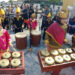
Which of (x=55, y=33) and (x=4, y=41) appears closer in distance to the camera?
(x=55, y=33)

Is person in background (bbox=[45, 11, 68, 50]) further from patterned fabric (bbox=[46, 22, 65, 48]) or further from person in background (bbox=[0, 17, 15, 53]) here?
person in background (bbox=[0, 17, 15, 53])

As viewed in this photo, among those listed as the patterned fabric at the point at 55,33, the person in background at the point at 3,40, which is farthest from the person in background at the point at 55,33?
the person in background at the point at 3,40

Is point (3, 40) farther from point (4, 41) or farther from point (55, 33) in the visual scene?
point (55, 33)

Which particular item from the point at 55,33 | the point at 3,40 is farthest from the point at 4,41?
the point at 55,33

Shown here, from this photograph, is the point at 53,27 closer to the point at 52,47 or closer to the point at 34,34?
the point at 52,47

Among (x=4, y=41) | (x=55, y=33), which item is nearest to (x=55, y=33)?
(x=55, y=33)

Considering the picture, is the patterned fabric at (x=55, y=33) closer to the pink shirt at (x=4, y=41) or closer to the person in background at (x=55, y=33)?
the person in background at (x=55, y=33)

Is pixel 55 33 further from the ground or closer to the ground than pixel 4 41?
further from the ground

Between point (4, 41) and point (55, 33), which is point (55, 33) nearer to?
point (55, 33)

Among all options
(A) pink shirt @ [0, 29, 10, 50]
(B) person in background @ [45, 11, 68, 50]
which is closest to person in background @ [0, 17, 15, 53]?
(A) pink shirt @ [0, 29, 10, 50]

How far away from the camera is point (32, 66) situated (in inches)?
125

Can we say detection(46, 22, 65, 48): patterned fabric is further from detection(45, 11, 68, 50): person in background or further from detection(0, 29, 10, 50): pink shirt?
detection(0, 29, 10, 50): pink shirt

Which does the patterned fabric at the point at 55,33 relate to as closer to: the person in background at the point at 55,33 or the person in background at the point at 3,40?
the person in background at the point at 55,33

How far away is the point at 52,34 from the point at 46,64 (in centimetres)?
74
